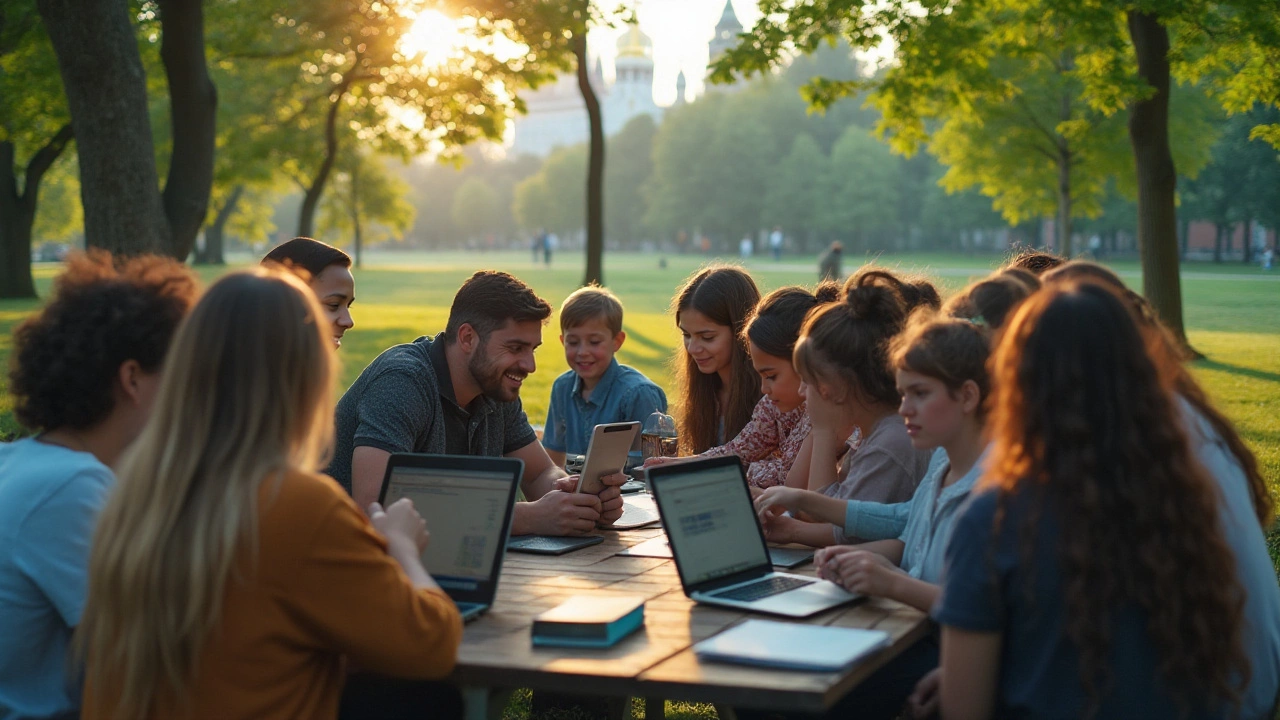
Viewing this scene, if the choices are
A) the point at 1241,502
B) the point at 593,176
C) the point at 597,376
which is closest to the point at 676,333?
the point at 593,176

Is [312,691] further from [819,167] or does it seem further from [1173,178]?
[819,167]

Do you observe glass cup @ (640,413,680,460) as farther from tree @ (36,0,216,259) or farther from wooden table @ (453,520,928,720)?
tree @ (36,0,216,259)

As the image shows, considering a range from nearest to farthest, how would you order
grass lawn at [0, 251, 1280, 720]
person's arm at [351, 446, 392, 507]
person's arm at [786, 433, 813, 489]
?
person's arm at [351, 446, 392, 507]
person's arm at [786, 433, 813, 489]
grass lawn at [0, 251, 1280, 720]

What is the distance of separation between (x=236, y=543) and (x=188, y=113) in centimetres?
997

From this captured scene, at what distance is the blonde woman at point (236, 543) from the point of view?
2328 mm

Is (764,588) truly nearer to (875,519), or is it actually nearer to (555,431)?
(875,519)

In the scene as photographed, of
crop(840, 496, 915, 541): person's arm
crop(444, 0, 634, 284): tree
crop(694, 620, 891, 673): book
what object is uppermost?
crop(444, 0, 634, 284): tree

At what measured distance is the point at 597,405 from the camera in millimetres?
6621

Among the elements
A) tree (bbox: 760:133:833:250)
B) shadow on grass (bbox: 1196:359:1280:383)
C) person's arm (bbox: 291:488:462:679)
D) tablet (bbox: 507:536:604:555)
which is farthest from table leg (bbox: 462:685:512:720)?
tree (bbox: 760:133:833:250)

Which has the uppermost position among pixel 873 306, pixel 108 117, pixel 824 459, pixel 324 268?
pixel 108 117

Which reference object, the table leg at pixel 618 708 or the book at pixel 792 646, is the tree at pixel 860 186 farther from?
the book at pixel 792 646

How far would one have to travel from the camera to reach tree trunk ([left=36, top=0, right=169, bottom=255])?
885 centimetres

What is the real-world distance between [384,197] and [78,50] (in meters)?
42.5

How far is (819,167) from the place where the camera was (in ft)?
259
